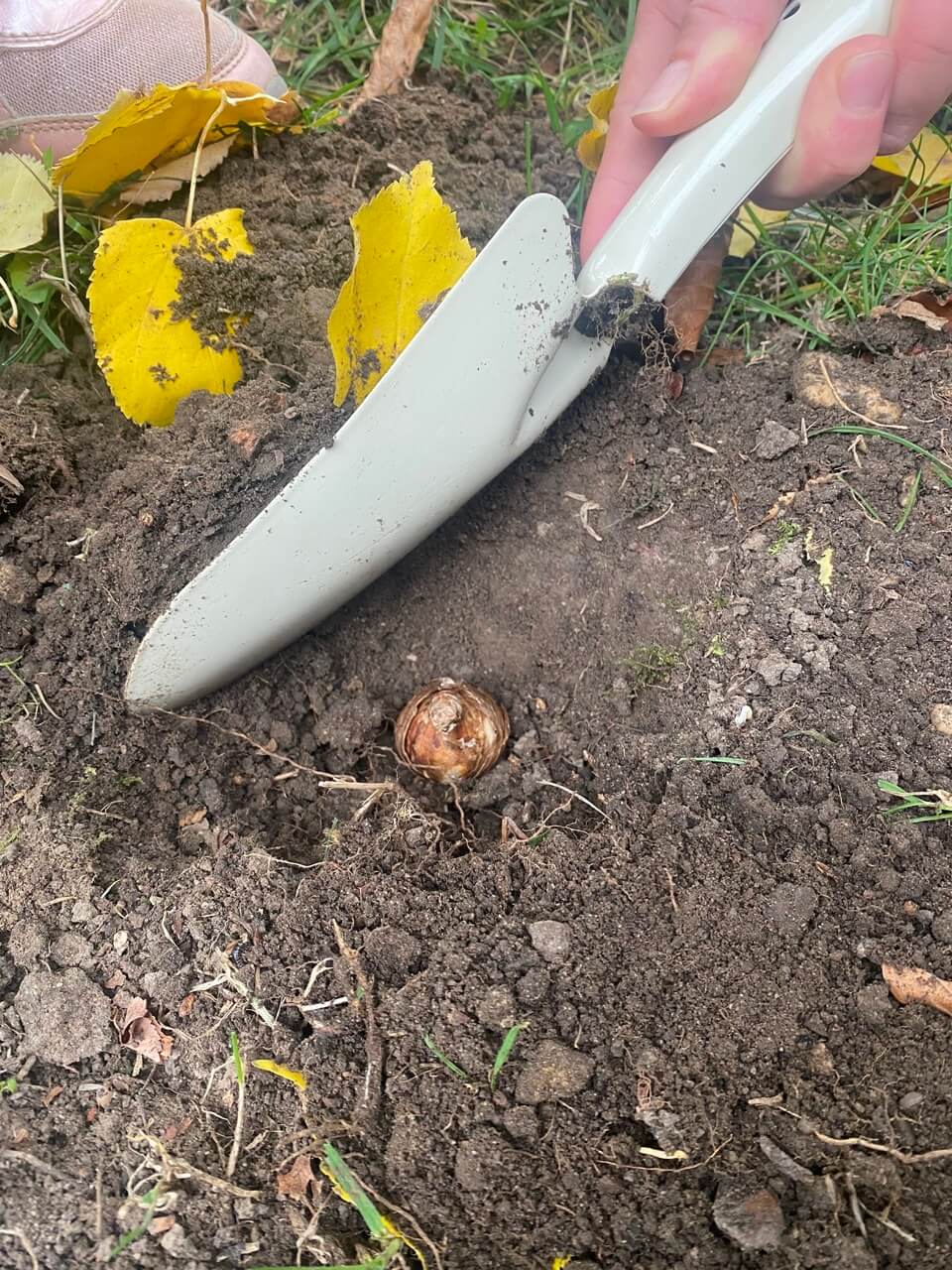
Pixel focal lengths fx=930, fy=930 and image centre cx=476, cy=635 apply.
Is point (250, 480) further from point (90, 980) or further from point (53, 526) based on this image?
point (90, 980)

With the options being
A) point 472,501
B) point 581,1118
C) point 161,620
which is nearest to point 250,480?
point 161,620

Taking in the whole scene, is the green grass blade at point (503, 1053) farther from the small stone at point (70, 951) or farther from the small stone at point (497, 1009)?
the small stone at point (70, 951)

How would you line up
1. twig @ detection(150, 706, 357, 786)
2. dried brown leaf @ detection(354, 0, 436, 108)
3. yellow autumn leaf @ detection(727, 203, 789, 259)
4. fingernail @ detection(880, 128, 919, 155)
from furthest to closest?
1. dried brown leaf @ detection(354, 0, 436, 108)
2. yellow autumn leaf @ detection(727, 203, 789, 259)
3. fingernail @ detection(880, 128, 919, 155)
4. twig @ detection(150, 706, 357, 786)

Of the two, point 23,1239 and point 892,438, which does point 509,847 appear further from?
point 892,438

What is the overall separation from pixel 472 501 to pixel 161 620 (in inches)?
21.2

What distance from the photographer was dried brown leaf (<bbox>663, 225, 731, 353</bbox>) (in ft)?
5.13

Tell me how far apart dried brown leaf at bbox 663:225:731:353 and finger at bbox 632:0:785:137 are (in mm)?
303

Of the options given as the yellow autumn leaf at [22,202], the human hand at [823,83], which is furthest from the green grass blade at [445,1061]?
the yellow autumn leaf at [22,202]

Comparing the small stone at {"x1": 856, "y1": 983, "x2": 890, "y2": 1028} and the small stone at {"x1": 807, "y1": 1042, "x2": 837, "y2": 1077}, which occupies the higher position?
the small stone at {"x1": 807, "y1": 1042, "x2": 837, "y2": 1077}

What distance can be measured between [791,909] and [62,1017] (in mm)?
860

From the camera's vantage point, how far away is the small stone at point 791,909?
3.56 feet

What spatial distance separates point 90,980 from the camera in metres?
1.11

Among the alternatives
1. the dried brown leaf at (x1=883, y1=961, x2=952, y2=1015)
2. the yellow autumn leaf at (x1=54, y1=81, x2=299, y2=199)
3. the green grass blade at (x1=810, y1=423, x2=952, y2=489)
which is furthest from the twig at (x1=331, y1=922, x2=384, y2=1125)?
the yellow autumn leaf at (x1=54, y1=81, x2=299, y2=199)

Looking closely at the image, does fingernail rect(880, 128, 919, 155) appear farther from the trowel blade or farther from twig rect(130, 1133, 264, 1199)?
twig rect(130, 1133, 264, 1199)
